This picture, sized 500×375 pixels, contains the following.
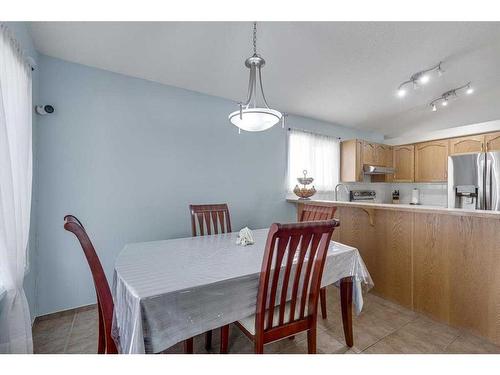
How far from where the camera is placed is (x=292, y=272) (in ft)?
4.17

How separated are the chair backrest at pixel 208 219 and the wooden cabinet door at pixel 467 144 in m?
3.90

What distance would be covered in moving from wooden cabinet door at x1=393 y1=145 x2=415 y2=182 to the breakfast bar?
2.41m

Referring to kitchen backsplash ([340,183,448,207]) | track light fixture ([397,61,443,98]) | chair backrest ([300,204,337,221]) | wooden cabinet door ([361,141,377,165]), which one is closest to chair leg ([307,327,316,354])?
chair backrest ([300,204,337,221])

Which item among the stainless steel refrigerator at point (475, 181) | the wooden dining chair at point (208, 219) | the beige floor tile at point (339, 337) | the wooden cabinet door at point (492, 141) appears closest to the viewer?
the beige floor tile at point (339, 337)

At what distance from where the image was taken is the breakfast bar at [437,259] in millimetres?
1696

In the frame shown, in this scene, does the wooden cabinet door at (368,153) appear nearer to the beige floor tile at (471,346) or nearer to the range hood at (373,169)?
the range hood at (373,169)

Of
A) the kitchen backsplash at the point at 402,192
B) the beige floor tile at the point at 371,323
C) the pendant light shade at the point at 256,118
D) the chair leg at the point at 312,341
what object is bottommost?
the beige floor tile at the point at 371,323

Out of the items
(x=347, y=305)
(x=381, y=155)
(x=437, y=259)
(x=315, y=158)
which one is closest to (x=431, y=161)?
(x=381, y=155)

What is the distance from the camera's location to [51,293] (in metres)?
2.01

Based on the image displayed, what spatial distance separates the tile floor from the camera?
1612mm

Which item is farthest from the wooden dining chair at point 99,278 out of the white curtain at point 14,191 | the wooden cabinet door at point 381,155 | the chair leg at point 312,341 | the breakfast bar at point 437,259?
the wooden cabinet door at point 381,155
